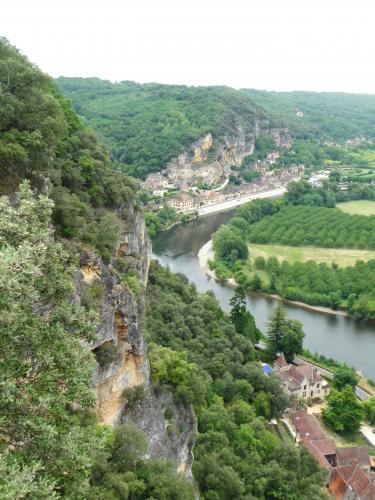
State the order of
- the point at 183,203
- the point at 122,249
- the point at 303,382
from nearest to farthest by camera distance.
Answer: the point at 122,249
the point at 303,382
the point at 183,203

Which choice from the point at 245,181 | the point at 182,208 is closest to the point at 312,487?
the point at 182,208

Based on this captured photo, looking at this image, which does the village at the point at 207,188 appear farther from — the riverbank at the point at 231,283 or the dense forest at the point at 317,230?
the riverbank at the point at 231,283

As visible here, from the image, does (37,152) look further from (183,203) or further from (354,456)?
(183,203)

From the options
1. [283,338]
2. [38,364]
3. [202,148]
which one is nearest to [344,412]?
[283,338]

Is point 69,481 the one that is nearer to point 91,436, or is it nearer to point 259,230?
point 91,436

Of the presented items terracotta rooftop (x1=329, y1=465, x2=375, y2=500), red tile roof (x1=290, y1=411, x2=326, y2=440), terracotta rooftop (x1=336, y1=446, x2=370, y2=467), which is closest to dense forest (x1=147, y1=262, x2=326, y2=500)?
red tile roof (x1=290, y1=411, x2=326, y2=440)
